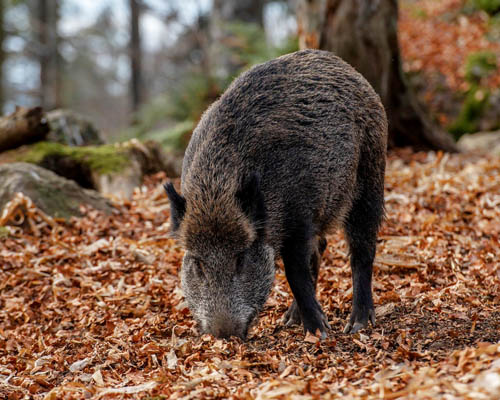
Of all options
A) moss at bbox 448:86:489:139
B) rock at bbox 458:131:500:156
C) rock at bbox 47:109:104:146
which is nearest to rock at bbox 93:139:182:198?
rock at bbox 47:109:104:146

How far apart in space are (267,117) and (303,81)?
1.82 ft

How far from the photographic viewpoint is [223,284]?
394 cm

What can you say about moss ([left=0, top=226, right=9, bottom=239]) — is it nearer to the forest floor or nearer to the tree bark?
the tree bark

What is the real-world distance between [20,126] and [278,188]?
547 cm

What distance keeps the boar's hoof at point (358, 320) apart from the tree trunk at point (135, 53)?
16.3m

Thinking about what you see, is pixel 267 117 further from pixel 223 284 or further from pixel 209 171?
pixel 223 284

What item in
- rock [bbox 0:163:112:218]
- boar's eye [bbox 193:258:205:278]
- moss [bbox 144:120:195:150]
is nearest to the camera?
boar's eye [bbox 193:258:205:278]

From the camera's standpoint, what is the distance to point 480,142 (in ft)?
37.9

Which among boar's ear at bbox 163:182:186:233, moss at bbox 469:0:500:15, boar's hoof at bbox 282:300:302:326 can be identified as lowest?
boar's hoof at bbox 282:300:302:326

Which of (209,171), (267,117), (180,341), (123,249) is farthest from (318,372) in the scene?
(123,249)

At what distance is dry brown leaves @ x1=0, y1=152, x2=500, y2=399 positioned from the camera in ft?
10.9

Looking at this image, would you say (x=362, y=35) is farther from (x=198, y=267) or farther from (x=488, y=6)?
(x=488, y=6)

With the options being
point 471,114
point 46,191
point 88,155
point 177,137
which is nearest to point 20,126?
point 88,155

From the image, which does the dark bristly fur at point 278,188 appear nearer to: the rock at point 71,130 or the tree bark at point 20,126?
the tree bark at point 20,126
